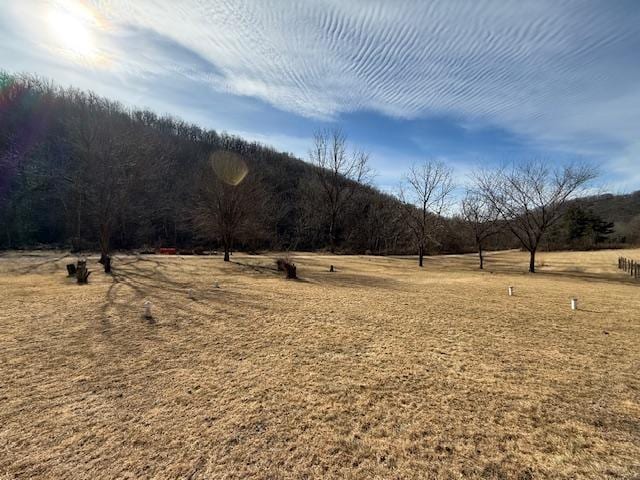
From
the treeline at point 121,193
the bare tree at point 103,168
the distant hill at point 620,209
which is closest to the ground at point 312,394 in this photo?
the bare tree at point 103,168

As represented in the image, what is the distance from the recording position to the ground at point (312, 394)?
2752mm

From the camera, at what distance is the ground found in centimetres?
275

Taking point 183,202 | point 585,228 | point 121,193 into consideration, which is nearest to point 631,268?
point 121,193

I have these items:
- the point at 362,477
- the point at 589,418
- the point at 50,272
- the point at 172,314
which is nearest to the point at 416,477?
the point at 362,477

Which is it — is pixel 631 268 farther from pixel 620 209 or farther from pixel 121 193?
pixel 620 209

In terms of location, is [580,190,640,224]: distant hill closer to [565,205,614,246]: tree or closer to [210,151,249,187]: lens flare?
[565,205,614,246]: tree

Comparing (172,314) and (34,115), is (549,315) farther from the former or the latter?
(34,115)

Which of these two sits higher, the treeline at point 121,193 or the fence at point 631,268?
the treeline at point 121,193

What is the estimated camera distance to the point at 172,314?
764 cm

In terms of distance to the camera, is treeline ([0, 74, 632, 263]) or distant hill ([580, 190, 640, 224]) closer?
treeline ([0, 74, 632, 263])

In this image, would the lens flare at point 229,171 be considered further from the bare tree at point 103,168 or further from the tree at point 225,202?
the bare tree at point 103,168

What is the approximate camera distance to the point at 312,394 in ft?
12.9

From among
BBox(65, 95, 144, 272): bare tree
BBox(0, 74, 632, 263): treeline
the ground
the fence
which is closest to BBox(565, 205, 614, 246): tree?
BBox(0, 74, 632, 263): treeline

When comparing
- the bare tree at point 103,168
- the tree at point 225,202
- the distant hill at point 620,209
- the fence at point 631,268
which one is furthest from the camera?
the distant hill at point 620,209
